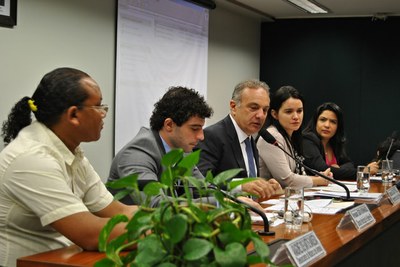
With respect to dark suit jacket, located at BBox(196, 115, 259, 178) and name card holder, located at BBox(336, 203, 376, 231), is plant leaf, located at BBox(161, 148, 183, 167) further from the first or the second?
dark suit jacket, located at BBox(196, 115, 259, 178)

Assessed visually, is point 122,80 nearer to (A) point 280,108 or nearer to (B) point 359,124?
(A) point 280,108

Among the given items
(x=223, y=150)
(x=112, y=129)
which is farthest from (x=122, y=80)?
(x=223, y=150)

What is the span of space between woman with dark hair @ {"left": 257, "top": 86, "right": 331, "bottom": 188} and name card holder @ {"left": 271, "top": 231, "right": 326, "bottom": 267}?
2037 millimetres

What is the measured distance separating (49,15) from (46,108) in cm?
272

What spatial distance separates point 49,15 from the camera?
466 centimetres

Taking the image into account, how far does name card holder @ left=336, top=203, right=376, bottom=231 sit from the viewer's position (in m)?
2.47

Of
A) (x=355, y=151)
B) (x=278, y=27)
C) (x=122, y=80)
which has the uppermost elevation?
(x=278, y=27)

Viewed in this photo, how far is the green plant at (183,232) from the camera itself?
103cm

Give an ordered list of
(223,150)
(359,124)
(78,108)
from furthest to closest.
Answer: (359,124), (223,150), (78,108)

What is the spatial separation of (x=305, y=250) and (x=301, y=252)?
0.14 feet

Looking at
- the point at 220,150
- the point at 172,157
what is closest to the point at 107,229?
the point at 172,157

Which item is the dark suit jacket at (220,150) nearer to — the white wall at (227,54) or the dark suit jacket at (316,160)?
the dark suit jacket at (316,160)

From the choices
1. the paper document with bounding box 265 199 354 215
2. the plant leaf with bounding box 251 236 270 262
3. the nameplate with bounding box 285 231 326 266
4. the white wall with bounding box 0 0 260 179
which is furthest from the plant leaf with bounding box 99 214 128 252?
the white wall with bounding box 0 0 260 179

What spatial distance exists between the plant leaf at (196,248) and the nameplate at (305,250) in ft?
2.34
